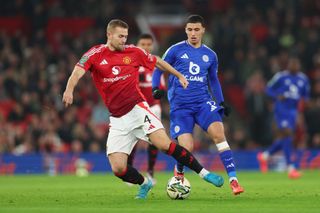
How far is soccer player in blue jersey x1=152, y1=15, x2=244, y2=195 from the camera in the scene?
41.1 ft

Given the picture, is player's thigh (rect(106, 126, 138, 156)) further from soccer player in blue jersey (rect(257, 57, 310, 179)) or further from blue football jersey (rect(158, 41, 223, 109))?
soccer player in blue jersey (rect(257, 57, 310, 179))

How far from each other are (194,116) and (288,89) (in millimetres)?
7000

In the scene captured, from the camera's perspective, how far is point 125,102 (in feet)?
Answer: 38.3

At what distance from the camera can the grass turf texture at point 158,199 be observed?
10.3 metres

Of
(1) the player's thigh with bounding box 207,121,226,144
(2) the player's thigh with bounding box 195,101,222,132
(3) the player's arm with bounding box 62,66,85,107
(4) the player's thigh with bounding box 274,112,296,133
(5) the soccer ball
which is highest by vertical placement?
(3) the player's arm with bounding box 62,66,85,107

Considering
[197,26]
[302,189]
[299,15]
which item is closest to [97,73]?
[197,26]

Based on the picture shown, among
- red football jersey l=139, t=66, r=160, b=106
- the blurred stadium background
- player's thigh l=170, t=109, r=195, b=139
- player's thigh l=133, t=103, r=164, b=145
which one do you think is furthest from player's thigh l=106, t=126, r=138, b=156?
the blurred stadium background

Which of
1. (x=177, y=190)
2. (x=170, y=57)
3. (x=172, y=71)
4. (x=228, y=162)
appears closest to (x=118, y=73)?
(x=172, y=71)

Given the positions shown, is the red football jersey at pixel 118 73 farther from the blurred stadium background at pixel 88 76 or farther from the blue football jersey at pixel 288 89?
the blurred stadium background at pixel 88 76

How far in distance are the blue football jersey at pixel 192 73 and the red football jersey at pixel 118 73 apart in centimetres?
109

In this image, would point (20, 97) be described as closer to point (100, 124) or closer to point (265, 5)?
point (100, 124)

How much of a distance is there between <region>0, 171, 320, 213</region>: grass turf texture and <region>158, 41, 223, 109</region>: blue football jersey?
1.34 metres

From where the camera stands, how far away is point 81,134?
2289 cm

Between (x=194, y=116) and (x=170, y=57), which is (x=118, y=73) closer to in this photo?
(x=170, y=57)
